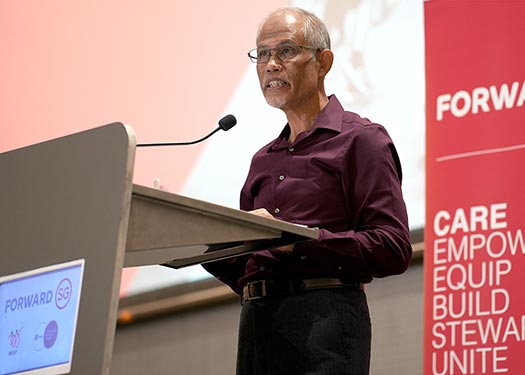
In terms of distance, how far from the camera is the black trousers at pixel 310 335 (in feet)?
7.45

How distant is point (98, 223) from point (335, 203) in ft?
2.11

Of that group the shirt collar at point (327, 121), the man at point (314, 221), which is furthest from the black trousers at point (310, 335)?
the shirt collar at point (327, 121)

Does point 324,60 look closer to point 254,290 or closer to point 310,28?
point 310,28

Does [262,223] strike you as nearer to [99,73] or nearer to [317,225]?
[317,225]

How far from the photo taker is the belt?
92.0 inches

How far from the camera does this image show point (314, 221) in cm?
240

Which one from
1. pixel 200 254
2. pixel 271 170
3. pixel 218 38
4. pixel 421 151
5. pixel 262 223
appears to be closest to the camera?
pixel 262 223

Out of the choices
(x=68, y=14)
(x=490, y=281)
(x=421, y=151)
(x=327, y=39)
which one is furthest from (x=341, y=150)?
(x=68, y=14)

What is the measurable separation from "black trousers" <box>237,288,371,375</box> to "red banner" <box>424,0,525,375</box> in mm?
1019

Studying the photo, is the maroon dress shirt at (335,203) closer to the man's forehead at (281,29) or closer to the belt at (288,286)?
the belt at (288,286)

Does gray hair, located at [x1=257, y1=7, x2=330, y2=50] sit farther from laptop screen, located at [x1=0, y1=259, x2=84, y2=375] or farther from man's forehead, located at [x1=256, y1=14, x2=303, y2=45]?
laptop screen, located at [x1=0, y1=259, x2=84, y2=375]

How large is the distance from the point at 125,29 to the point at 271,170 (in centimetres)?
256

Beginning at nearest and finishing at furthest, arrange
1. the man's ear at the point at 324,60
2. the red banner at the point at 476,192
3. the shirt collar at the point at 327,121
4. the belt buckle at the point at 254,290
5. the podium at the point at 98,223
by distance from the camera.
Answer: the podium at the point at 98,223 → the belt buckle at the point at 254,290 → the shirt collar at the point at 327,121 → the man's ear at the point at 324,60 → the red banner at the point at 476,192

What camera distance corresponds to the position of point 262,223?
6.79 ft
